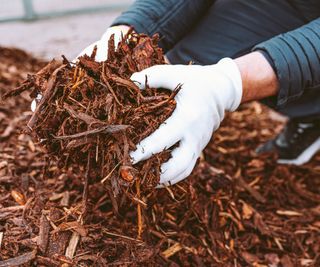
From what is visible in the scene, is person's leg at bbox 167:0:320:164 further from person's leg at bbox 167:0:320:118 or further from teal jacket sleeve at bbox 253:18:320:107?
teal jacket sleeve at bbox 253:18:320:107

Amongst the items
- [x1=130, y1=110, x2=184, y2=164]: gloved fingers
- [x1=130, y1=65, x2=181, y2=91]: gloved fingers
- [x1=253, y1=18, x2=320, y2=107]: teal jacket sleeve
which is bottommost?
[x1=130, y1=110, x2=184, y2=164]: gloved fingers

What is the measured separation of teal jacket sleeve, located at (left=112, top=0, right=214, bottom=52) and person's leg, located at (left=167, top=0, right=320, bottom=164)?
7 cm

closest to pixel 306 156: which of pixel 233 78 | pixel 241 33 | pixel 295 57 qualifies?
pixel 241 33

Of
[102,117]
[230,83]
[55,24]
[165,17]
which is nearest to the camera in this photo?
[102,117]

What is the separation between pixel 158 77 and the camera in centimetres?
138

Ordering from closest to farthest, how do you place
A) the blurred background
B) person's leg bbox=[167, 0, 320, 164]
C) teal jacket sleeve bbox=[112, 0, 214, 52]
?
teal jacket sleeve bbox=[112, 0, 214, 52]
person's leg bbox=[167, 0, 320, 164]
the blurred background

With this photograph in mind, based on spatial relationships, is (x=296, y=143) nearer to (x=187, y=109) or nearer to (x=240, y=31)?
(x=240, y=31)

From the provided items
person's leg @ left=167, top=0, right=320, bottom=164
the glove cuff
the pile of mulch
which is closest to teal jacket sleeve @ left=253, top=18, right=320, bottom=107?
the glove cuff

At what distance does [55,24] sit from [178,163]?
114 inches

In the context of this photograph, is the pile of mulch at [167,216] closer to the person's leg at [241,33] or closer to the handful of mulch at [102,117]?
the handful of mulch at [102,117]

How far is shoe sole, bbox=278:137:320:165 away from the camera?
91.0 inches

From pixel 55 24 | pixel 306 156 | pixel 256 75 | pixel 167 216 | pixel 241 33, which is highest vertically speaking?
pixel 256 75

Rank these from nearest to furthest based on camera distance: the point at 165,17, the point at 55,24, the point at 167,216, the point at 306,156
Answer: the point at 167,216, the point at 165,17, the point at 306,156, the point at 55,24

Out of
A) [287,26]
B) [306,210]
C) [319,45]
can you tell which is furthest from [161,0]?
[306,210]
